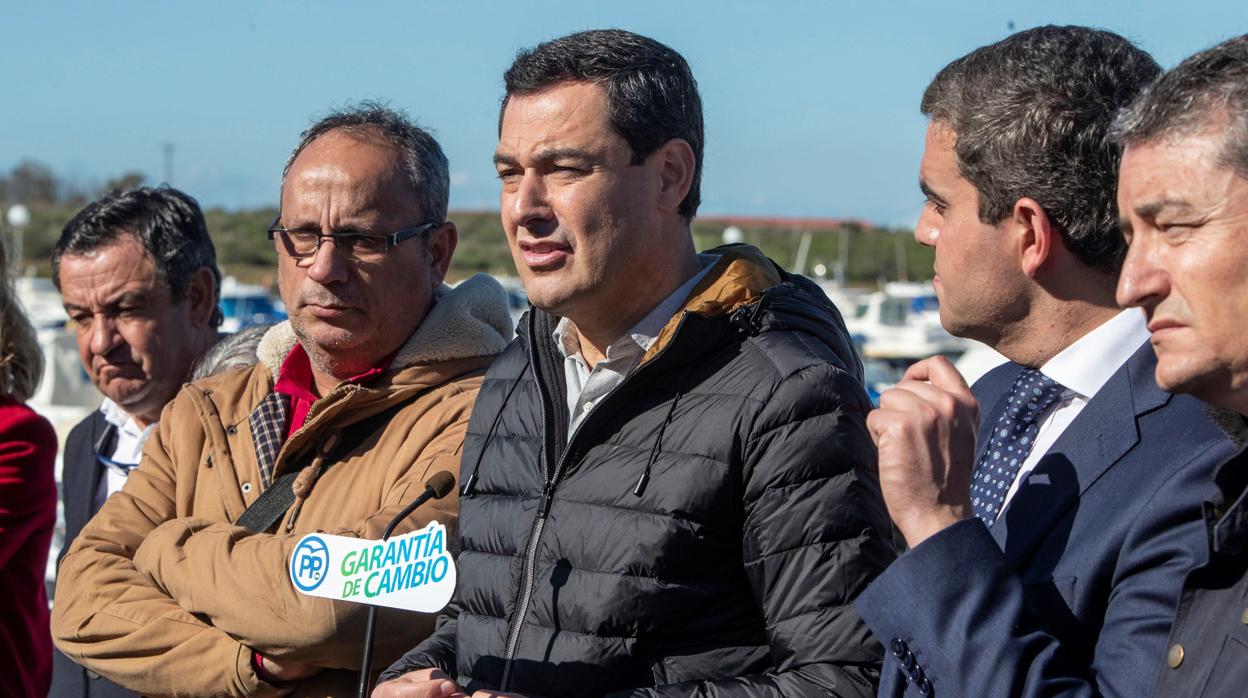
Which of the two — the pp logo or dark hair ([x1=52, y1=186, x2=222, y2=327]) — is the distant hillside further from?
the pp logo

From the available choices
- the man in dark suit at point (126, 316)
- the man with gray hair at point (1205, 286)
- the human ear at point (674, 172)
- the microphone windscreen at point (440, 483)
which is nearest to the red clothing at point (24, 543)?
the man in dark suit at point (126, 316)

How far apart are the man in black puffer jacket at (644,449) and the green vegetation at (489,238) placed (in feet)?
160

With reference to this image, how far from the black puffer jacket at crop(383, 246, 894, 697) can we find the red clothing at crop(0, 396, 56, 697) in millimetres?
1662

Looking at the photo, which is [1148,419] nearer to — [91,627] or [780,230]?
[91,627]

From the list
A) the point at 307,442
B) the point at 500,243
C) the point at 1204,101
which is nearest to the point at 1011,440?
the point at 1204,101

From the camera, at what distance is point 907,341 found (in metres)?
37.9

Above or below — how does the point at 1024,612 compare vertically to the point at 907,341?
above

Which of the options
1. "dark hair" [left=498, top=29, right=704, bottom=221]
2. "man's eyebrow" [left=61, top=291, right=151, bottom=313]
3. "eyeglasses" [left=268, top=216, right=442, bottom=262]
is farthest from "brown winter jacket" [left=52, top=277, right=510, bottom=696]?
"man's eyebrow" [left=61, top=291, right=151, bottom=313]

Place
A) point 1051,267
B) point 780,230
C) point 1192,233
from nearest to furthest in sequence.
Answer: point 1192,233 < point 1051,267 < point 780,230

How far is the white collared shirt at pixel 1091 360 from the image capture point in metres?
2.30

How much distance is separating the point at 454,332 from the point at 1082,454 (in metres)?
1.89

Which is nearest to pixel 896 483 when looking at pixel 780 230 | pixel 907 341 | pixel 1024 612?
pixel 1024 612

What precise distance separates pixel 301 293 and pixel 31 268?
41.0 metres

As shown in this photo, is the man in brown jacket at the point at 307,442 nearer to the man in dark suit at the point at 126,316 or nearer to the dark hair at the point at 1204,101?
the man in dark suit at the point at 126,316
